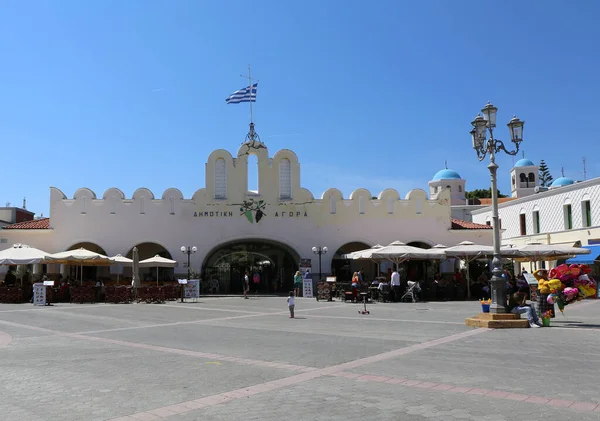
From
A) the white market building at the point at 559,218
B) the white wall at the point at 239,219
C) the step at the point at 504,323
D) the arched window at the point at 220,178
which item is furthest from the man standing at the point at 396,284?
the white market building at the point at 559,218

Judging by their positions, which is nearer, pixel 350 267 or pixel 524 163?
pixel 350 267

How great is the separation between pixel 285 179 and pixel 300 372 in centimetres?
2650

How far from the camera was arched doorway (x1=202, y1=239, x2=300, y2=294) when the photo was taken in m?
35.3

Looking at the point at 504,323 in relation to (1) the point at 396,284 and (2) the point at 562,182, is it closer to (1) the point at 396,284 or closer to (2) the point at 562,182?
(1) the point at 396,284

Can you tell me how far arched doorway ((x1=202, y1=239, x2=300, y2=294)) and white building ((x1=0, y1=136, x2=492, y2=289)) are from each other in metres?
0.28

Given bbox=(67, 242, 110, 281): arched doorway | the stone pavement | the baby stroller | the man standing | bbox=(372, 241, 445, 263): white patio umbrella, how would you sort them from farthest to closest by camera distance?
bbox=(67, 242, 110, 281): arched doorway < bbox=(372, 241, 445, 263): white patio umbrella < the baby stroller < the man standing < the stone pavement

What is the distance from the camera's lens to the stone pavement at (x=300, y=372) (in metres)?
6.26

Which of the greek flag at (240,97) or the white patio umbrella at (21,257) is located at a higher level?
the greek flag at (240,97)

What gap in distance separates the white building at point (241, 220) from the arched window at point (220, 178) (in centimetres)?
6

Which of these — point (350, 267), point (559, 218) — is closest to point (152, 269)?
point (350, 267)

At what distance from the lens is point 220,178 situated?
34281 mm

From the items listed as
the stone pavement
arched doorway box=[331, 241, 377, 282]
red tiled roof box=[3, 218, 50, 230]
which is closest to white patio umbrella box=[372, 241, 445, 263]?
arched doorway box=[331, 241, 377, 282]

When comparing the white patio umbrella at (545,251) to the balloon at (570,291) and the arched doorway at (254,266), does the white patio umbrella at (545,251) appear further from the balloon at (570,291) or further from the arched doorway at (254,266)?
the arched doorway at (254,266)

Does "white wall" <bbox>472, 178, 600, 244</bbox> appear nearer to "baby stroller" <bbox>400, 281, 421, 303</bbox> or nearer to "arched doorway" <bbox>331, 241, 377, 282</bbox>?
"arched doorway" <bbox>331, 241, 377, 282</bbox>
